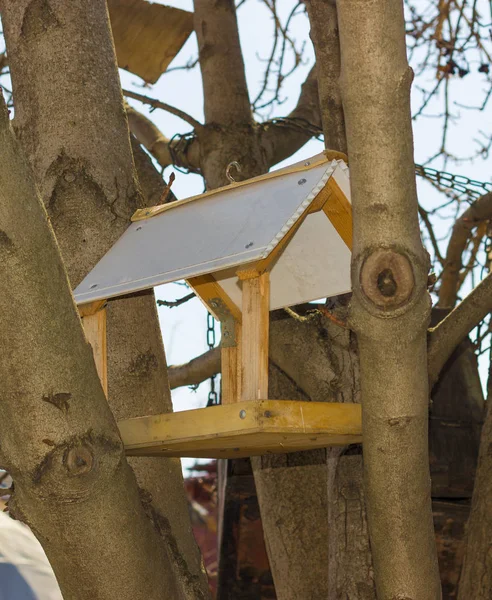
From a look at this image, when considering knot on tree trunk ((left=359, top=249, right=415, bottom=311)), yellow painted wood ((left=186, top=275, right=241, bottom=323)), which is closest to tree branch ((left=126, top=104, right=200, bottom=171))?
yellow painted wood ((left=186, top=275, right=241, bottom=323))

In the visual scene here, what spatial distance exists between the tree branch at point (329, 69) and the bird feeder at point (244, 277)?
1.44 ft

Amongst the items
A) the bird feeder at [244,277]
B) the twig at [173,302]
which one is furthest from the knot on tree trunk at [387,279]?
the twig at [173,302]

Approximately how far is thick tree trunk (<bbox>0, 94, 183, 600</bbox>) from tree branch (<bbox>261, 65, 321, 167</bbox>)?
1.92 meters

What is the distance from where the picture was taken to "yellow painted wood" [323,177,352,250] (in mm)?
1780

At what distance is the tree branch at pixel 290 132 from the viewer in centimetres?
331

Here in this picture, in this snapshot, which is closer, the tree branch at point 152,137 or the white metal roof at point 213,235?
the white metal roof at point 213,235

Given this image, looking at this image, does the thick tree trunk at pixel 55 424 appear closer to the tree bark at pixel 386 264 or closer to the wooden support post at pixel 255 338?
the wooden support post at pixel 255 338

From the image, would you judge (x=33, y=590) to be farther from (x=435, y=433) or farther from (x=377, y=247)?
(x=377, y=247)

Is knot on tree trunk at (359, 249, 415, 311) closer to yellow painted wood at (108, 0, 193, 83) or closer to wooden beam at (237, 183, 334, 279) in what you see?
wooden beam at (237, 183, 334, 279)

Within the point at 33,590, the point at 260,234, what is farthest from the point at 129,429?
the point at 33,590

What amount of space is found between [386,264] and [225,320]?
648 millimetres

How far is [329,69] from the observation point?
231 cm

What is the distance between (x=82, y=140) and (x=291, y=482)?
3.81ft

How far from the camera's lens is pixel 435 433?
294 centimetres
